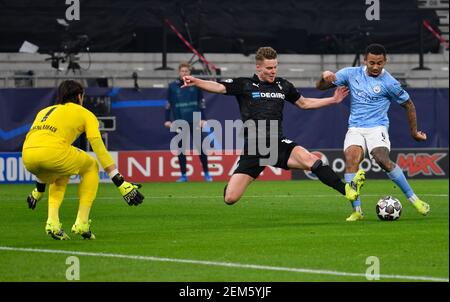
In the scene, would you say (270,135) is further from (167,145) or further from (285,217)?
(167,145)

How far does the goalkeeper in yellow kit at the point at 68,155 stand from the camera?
1183 centimetres

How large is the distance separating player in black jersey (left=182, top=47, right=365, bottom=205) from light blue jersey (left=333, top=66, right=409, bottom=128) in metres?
0.35

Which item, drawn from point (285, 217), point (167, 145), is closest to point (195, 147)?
point (167, 145)

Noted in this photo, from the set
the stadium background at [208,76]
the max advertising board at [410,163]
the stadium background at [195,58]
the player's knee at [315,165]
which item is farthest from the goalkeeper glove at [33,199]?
the max advertising board at [410,163]

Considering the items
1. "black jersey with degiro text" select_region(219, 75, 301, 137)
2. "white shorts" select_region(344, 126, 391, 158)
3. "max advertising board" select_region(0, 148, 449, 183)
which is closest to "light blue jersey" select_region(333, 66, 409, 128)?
"white shorts" select_region(344, 126, 391, 158)

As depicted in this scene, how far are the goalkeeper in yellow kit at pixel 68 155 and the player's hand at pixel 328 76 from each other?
381 cm

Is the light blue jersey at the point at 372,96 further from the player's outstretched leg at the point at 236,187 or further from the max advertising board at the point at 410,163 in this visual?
the max advertising board at the point at 410,163

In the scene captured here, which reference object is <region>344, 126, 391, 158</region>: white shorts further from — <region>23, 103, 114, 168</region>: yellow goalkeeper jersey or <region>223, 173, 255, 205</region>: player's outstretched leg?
<region>23, 103, 114, 168</region>: yellow goalkeeper jersey

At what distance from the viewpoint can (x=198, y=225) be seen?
45.9 feet

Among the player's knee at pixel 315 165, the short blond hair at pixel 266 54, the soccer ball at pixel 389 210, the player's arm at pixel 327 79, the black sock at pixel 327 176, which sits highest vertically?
the short blond hair at pixel 266 54

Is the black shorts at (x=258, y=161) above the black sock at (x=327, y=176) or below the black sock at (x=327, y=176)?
above

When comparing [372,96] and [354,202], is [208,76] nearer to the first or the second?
[372,96]

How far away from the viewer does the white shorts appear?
1473 centimetres

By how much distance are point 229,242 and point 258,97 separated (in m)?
3.19
